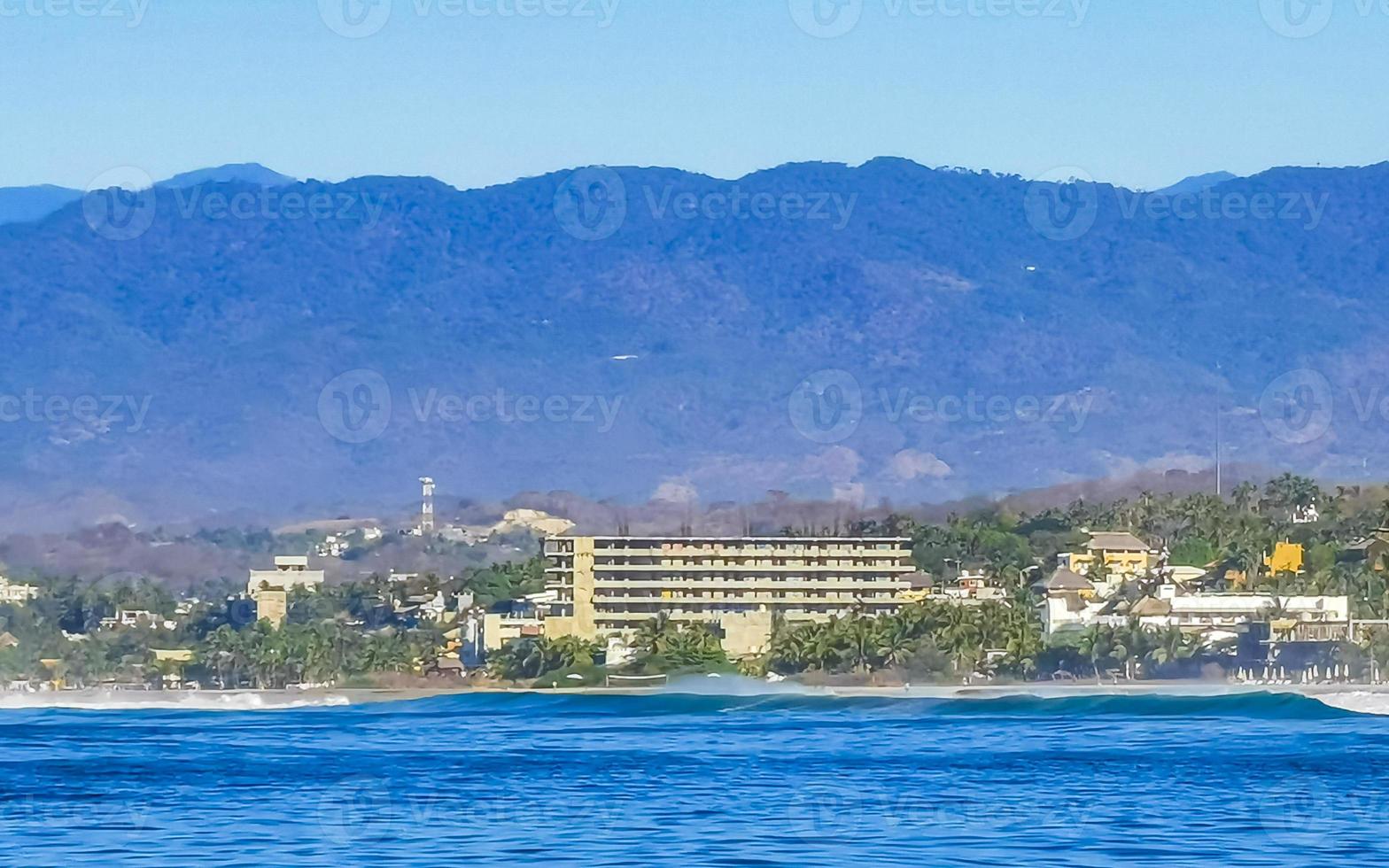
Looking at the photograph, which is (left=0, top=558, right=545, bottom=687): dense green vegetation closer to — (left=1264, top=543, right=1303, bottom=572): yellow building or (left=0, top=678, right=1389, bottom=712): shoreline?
(left=0, top=678, right=1389, bottom=712): shoreline

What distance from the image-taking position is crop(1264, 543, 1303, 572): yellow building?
100 m

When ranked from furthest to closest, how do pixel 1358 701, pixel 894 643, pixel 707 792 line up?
1. pixel 894 643
2. pixel 1358 701
3. pixel 707 792

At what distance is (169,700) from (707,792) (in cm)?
5122

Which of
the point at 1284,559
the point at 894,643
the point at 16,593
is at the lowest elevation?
the point at 894,643

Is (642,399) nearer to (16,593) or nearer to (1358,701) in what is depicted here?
(16,593)

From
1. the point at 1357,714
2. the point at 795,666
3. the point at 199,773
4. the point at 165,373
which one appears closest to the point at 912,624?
the point at 795,666

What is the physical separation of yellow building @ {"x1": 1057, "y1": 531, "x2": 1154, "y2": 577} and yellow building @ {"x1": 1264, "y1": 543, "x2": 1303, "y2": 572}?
14.0ft

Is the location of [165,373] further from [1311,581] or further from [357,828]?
[357,828]

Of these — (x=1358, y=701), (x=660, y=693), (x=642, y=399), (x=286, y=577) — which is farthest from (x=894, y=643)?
(x=642, y=399)

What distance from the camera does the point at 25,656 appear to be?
97.0 m

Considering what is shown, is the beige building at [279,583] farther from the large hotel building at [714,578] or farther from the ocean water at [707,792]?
the ocean water at [707,792]

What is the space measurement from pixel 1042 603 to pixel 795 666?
1154 centimetres

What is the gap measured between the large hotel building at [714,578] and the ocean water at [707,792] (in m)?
29.7

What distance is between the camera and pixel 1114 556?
340ft
